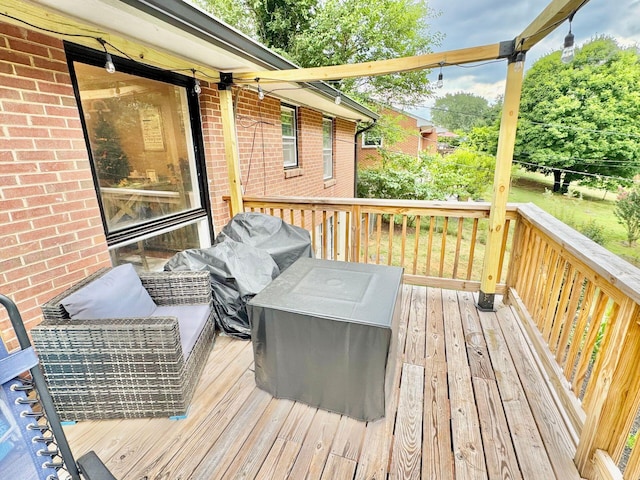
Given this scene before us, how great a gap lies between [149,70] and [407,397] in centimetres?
323

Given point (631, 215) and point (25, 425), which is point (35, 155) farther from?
point (631, 215)

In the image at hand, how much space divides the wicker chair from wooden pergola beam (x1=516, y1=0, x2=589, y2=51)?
8.62ft

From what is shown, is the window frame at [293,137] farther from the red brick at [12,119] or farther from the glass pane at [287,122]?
the red brick at [12,119]

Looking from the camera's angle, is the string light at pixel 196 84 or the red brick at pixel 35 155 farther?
the string light at pixel 196 84

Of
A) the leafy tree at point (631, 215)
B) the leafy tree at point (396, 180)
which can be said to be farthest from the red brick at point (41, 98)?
the leafy tree at point (631, 215)

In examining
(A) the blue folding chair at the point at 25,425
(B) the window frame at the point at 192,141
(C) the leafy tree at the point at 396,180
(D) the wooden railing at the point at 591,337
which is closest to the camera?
(A) the blue folding chair at the point at 25,425

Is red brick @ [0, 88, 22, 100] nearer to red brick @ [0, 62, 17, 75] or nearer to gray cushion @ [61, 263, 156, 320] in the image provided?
red brick @ [0, 62, 17, 75]

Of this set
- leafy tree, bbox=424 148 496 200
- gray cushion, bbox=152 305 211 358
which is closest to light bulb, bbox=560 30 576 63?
gray cushion, bbox=152 305 211 358

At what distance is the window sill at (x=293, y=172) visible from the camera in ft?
16.6

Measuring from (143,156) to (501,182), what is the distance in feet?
10.1

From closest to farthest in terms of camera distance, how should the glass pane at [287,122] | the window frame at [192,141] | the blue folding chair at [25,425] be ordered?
1. the blue folding chair at [25,425]
2. the window frame at [192,141]
3. the glass pane at [287,122]

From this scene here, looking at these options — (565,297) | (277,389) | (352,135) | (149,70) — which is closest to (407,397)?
(277,389)

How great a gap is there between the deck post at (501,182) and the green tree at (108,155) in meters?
3.07

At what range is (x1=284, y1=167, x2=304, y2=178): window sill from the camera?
5.06m
